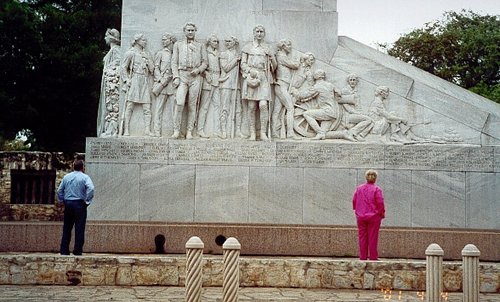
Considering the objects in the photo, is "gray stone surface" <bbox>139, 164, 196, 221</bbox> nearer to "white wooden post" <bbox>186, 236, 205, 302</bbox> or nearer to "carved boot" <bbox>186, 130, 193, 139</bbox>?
"carved boot" <bbox>186, 130, 193, 139</bbox>

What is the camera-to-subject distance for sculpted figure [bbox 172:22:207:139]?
55.0 ft

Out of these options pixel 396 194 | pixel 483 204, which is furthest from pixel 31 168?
pixel 483 204

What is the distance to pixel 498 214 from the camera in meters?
16.5

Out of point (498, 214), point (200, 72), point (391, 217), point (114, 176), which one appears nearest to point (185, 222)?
point (114, 176)

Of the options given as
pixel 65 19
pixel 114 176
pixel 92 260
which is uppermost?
pixel 65 19

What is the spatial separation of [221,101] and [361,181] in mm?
3683

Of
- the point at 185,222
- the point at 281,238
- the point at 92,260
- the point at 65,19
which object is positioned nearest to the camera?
the point at 92,260

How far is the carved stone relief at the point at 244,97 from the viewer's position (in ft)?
55.2

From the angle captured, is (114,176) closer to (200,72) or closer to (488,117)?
(200,72)

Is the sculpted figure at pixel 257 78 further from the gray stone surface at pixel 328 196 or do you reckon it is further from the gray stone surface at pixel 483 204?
the gray stone surface at pixel 483 204

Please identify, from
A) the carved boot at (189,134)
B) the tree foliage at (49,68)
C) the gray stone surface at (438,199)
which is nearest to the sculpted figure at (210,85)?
the carved boot at (189,134)

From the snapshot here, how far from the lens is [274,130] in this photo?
55.7 ft

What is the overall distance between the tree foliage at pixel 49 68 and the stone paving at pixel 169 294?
60.5 feet

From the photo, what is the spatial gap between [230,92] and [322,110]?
2.16 m
